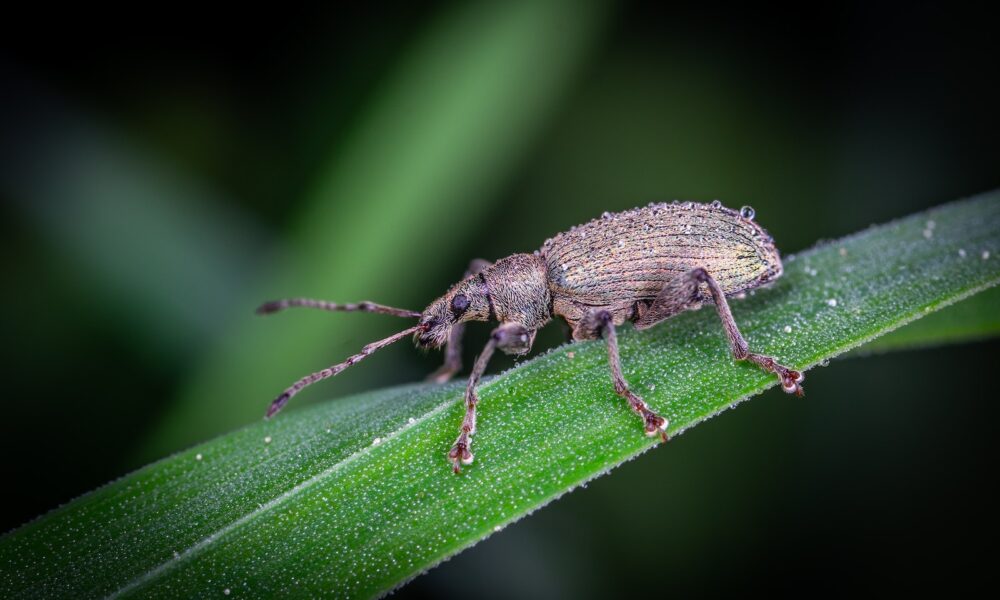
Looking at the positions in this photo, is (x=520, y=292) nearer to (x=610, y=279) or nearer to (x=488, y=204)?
(x=610, y=279)

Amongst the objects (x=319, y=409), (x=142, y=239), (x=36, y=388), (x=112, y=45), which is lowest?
(x=36, y=388)

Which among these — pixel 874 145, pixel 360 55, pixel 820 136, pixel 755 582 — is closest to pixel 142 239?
pixel 360 55

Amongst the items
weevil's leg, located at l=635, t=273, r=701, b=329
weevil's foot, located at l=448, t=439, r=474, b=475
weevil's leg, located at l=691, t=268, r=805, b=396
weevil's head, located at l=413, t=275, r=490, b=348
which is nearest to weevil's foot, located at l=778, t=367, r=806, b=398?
weevil's leg, located at l=691, t=268, r=805, b=396

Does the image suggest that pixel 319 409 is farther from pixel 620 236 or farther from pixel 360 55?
pixel 360 55

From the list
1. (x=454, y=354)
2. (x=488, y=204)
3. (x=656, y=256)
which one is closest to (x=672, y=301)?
(x=656, y=256)

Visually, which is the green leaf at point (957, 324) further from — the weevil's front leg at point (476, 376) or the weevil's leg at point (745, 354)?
the weevil's front leg at point (476, 376)

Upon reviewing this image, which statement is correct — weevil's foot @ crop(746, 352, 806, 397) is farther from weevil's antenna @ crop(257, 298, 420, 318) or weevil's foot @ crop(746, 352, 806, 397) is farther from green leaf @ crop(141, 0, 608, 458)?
green leaf @ crop(141, 0, 608, 458)

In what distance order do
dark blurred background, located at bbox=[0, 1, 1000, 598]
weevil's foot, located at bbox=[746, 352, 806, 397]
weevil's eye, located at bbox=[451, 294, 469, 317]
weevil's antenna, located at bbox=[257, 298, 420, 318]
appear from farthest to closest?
weevil's eye, located at bbox=[451, 294, 469, 317] → dark blurred background, located at bbox=[0, 1, 1000, 598] → weevil's antenna, located at bbox=[257, 298, 420, 318] → weevil's foot, located at bbox=[746, 352, 806, 397]
